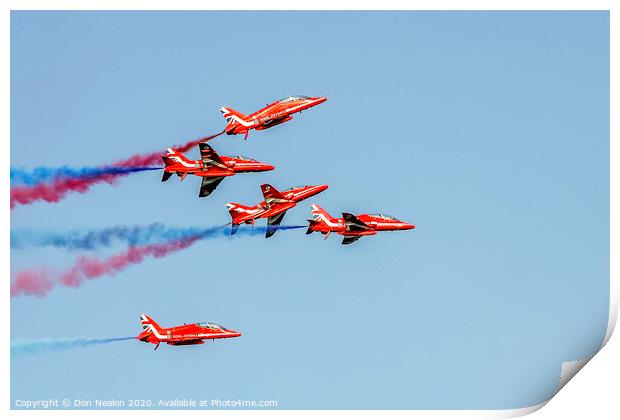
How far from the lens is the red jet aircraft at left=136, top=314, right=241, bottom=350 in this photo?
1911 centimetres

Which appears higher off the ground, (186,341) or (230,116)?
(230,116)

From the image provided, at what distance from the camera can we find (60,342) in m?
18.9

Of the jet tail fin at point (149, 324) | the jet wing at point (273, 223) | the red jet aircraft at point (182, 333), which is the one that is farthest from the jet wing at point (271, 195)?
the jet tail fin at point (149, 324)

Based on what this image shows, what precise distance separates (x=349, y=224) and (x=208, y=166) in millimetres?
3208

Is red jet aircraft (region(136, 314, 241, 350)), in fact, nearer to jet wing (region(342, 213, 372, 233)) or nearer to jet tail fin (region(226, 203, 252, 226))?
jet tail fin (region(226, 203, 252, 226))

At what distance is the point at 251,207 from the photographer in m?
19.8

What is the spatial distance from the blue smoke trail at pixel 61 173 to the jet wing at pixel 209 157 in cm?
102

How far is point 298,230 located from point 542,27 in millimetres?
6609

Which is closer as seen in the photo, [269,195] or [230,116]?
[230,116]

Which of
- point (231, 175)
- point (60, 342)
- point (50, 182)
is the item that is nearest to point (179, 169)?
point (231, 175)

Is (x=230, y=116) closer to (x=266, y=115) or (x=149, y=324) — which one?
(x=266, y=115)

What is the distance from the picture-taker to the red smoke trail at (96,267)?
18.9m

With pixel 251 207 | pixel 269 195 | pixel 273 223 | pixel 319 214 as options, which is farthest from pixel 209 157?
pixel 319 214
